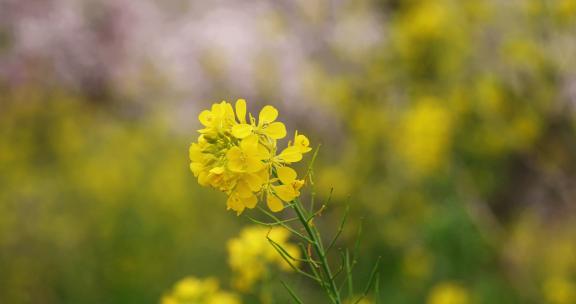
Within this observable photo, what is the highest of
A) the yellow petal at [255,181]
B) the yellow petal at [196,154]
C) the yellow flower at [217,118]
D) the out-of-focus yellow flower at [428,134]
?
the out-of-focus yellow flower at [428,134]

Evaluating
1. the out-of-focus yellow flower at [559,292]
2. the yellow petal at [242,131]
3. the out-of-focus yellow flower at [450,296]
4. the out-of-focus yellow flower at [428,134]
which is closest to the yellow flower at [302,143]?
the yellow petal at [242,131]

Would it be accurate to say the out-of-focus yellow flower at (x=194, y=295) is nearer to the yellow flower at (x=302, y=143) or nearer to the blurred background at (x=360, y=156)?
the yellow flower at (x=302, y=143)

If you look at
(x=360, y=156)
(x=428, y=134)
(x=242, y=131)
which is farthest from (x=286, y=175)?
(x=360, y=156)

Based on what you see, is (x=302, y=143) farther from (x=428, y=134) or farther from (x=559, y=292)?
(x=428, y=134)

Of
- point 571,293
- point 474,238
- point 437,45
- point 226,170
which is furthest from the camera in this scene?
point 437,45

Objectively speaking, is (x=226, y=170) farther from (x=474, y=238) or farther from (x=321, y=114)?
(x=321, y=114)

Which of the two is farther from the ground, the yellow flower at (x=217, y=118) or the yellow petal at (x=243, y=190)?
the yellow flower at (x=217, y=118)

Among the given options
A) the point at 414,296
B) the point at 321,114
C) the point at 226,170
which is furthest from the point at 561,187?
the point at 226,170
